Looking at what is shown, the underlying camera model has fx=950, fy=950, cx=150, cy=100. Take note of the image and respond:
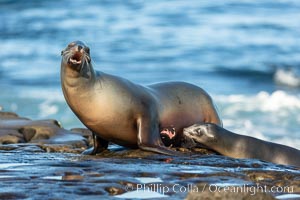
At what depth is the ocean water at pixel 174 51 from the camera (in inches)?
674

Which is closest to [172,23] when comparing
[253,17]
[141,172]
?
[253,17]

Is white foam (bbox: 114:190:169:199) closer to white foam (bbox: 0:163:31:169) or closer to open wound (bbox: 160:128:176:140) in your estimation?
white foam (bbox: 0:163:31:169)

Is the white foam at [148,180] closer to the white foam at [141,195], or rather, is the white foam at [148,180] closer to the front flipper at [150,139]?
the white foam at [141,195]

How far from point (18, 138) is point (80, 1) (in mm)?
23256

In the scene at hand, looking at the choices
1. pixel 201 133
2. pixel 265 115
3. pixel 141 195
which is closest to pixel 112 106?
pixel 201 133

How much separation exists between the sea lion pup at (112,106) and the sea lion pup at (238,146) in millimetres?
261

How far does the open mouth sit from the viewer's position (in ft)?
25.2

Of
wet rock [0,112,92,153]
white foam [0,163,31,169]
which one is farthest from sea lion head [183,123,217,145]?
white foam [0,163,31,169]

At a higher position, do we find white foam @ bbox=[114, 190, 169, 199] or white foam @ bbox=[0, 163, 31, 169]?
white foam @ bbox=[114, 190, 169, 199]

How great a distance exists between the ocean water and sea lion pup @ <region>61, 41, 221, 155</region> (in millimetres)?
6105

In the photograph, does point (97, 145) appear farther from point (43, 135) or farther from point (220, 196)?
point (220, 196)

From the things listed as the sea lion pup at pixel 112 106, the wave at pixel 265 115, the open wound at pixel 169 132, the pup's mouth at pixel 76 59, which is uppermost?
the pup's mouth at pixel 76 59

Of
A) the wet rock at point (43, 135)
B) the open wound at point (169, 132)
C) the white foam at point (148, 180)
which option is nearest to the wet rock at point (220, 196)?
the white foam at point (148, 180)

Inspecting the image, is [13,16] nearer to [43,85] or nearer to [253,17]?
[253,17]
